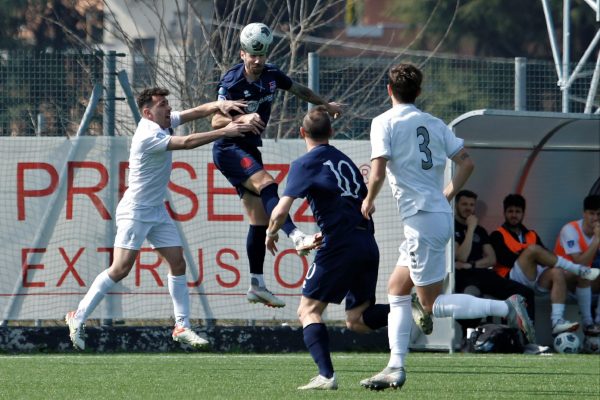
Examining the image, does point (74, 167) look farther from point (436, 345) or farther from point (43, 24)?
point (43, 24)

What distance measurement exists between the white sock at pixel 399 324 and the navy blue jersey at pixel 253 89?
2.37 metres

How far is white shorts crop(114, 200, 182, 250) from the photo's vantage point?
11.8 metres

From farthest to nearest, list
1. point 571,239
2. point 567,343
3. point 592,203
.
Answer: point 571,239 < point 592,203 < point 567,343

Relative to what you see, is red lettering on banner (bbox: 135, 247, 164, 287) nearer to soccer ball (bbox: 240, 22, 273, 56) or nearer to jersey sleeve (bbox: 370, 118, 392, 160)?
soccer ball (bbox: 240, 22, 273, 56)

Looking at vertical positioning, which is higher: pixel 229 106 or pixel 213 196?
pixel 229 106

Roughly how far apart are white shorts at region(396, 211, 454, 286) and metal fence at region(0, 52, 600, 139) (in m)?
5.68

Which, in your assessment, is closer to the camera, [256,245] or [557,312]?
[256,245]

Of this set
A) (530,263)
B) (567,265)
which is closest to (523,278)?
(530,263)

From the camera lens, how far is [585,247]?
50.6 feet

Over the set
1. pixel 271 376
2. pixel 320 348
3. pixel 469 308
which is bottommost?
pixel 271 376

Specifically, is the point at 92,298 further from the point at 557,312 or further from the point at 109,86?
the point at 557,312

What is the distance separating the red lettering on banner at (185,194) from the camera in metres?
14.6

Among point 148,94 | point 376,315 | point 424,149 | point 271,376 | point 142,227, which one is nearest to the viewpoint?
point 424,149

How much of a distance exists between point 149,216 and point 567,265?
5233 millimetres
